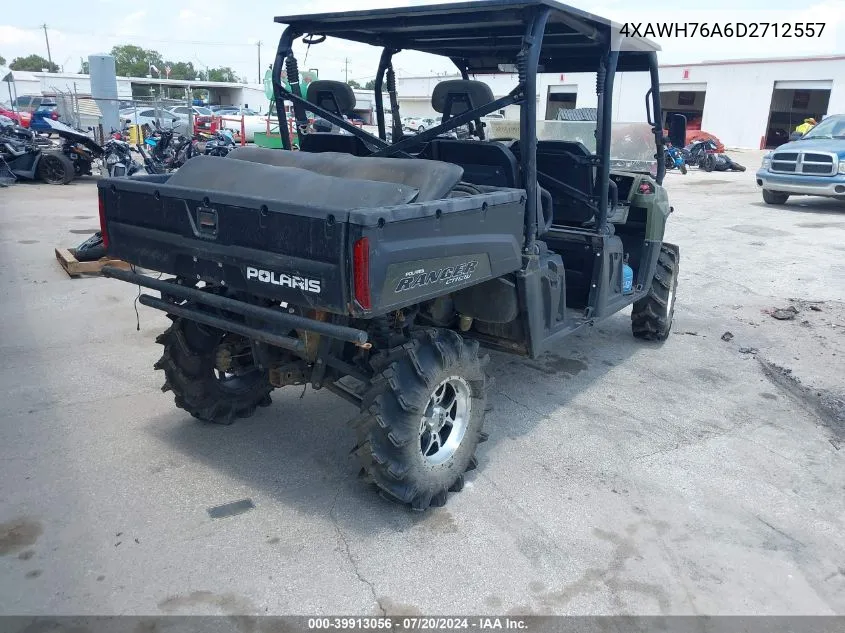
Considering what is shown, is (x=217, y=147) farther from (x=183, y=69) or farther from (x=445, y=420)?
(x=183, y=69)

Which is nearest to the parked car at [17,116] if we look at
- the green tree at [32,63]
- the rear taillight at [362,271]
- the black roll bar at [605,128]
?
the black roll bar at [605,128]

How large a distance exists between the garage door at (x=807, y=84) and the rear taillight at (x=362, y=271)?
126 ft

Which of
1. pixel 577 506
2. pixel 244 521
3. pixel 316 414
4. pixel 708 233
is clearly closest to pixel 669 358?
pixel 577 506

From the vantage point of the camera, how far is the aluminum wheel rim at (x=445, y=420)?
360 cm

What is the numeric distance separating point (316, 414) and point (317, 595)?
183cm

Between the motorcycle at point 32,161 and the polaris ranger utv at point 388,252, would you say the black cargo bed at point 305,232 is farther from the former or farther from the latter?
the motorcycle at point 32,161

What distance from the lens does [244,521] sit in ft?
11.2

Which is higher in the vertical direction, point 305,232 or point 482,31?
point 482,31

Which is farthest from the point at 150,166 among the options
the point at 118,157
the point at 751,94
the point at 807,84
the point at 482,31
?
the point at 807,84

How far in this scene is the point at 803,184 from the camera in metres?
14.5

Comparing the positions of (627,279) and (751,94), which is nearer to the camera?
(627,279)

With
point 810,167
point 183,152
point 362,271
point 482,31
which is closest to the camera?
point 362,271

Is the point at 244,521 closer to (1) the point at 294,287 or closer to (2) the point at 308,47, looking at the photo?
(1) the point at 294,287

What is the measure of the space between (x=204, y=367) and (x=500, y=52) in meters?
3.45
